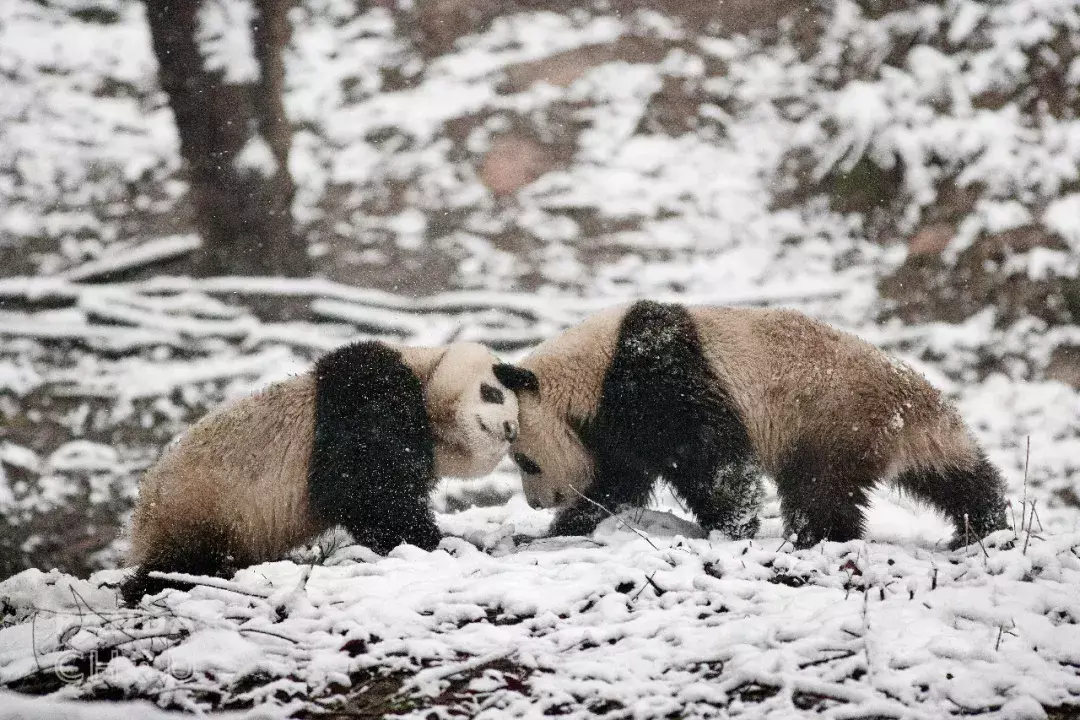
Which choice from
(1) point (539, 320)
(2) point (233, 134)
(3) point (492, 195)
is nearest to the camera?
(2) point (233, 134)

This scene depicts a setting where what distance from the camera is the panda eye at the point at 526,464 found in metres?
4.43

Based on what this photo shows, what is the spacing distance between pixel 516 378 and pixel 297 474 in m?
1.10

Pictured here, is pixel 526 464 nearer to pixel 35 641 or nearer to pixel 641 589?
pixel 641 589

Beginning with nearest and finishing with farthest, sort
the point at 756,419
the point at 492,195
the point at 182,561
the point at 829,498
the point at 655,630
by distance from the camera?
the point at 655,630 < the point at 182,561 < the point at 829,498 < the point at 756,419 < the point at 492,195

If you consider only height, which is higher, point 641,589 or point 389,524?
point 641,589

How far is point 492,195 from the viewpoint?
8.60 metres

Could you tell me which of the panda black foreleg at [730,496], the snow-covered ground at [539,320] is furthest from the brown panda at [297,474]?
the panda black foreleg at [730,496]

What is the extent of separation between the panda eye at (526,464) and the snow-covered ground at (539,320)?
297 millimetres

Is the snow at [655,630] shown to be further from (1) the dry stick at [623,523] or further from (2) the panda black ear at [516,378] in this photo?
(2) the panda black ear at [516,378]

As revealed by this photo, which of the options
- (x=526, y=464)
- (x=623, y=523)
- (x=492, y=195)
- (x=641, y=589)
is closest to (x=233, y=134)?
(x=492, y=195)

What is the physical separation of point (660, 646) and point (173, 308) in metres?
5.97

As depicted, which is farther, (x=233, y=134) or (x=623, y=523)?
(x=233, y=134)

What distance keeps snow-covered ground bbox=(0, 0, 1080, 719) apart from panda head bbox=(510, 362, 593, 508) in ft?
0.85

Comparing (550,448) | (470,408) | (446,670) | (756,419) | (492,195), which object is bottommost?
(550,448)
